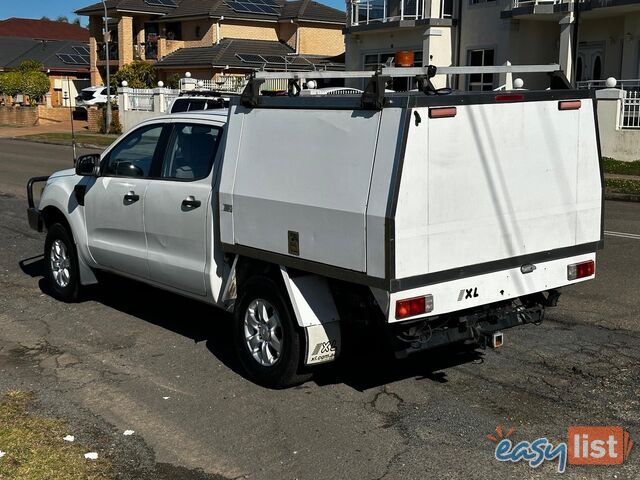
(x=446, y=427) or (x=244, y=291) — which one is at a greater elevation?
(x=244, y=291)

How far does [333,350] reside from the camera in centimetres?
561

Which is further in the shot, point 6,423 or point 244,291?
point 244,291

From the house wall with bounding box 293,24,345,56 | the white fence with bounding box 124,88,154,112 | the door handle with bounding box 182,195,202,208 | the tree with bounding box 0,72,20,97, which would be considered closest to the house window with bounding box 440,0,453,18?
the white fence with bounding box 124,88,154,112

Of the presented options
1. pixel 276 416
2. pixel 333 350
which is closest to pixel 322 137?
pixel 333 350

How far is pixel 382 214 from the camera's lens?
478 cm

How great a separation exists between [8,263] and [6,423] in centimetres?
539

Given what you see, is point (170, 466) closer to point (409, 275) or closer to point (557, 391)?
point (409, 275)

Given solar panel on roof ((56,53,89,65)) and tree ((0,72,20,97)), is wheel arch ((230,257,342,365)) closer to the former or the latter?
tree ((0,72,20,97))

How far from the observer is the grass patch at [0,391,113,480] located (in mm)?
4488

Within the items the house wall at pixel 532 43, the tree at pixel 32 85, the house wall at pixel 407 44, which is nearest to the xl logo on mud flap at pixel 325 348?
the house wall at pixel 532 43

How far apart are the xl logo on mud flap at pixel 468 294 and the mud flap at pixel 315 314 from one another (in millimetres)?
879

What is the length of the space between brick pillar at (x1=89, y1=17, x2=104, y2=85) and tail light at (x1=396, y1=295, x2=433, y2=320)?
192 feet

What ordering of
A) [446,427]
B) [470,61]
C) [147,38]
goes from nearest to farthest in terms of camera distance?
[446,427] → [470,61] → [147,38]

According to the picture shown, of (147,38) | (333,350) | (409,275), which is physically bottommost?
(333,350)
